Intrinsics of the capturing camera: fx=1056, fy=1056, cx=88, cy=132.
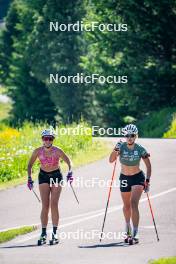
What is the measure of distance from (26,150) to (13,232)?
10.9 meters

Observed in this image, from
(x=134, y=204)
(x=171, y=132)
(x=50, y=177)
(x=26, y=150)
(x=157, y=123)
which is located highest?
(x=157, y=123)

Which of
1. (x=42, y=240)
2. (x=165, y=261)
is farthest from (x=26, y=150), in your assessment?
(x=165, y=261)

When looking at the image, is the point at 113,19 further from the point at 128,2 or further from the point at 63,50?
the point at 63,50

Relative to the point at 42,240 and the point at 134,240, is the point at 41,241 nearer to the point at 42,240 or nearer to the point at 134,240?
the point at 42,240

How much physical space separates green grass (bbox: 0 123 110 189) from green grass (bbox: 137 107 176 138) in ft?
41.2

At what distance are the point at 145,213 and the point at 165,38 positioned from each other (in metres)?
38.4

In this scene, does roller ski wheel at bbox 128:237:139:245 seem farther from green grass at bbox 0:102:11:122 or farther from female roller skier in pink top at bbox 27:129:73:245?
green grass at bbox 0:102:11:122

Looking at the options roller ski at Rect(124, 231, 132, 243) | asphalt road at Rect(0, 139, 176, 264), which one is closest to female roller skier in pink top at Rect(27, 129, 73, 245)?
asphalt road at Rect(0, 139, 176, 264)

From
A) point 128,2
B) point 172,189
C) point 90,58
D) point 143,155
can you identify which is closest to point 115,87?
point 128,2

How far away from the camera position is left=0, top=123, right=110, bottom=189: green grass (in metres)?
27.5

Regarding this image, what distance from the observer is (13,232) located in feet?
61.4

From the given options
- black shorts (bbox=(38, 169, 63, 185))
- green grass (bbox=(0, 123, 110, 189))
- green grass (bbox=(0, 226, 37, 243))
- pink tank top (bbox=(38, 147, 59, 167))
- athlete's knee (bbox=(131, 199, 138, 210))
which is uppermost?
→ green grass (bbox=(0, 123, 110, 189))

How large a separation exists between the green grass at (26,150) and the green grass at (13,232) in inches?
266

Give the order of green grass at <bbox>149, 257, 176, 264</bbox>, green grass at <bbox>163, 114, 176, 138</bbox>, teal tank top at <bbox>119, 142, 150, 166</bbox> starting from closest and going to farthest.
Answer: green grass at <bbox>149, 257, 176, 264</bbox> → teal tank top at <bbox>119, 142, 150, 166</bbox> → green grass at <bbox>163, 114, 176, 138</bbox>
